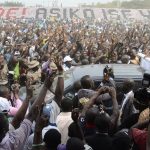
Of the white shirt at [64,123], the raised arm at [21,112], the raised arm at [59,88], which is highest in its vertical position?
the raised arm at [21,112]

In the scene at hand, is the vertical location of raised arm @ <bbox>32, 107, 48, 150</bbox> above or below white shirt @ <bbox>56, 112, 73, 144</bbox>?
above

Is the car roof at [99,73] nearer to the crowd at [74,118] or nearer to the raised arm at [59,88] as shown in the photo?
the crowd at [74,118]

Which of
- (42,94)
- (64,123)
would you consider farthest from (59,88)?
(42,94)

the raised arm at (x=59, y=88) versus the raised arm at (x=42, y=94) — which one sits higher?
the raised arm at (x=42, y=94)

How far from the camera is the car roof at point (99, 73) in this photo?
298 inches

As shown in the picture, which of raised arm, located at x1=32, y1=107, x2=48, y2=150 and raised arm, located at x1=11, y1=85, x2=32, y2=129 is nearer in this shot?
raised arm, located at x1=32, y1=107, x2=48, y2=150

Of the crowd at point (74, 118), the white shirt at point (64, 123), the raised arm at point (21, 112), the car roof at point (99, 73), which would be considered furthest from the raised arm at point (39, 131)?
the car roof at point (99, 73)

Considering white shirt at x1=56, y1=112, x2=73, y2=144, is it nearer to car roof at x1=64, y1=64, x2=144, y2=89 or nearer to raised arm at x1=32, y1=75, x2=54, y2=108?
raised arm at x1=32, y1=75, x2=54, y2=108

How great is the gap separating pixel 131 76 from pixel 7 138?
3.87 m

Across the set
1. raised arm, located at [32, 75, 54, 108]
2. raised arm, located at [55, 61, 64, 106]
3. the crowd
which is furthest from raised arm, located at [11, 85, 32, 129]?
raised arm, located at [55, 61, 64, 106]

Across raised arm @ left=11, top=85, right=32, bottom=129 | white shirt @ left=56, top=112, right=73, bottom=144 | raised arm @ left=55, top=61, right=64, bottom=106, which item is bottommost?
white shirt @ left=56, top=112, right=73, bottom=144

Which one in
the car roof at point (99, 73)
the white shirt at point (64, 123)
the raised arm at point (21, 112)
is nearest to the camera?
the raised arm at point (21, 112)

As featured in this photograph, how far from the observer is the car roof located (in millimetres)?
7562

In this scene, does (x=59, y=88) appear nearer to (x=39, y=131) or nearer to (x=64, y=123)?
(x=64, y=123)
